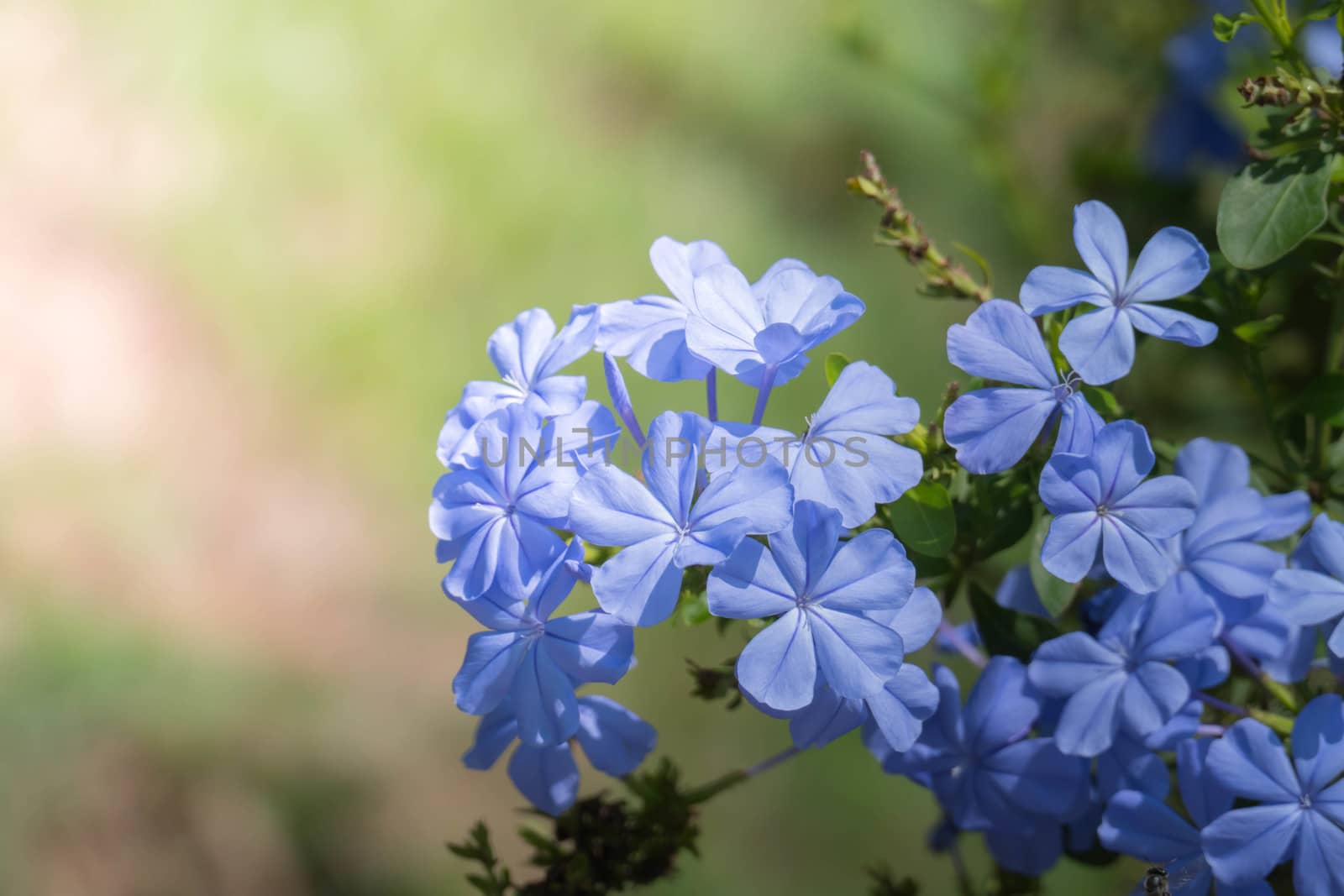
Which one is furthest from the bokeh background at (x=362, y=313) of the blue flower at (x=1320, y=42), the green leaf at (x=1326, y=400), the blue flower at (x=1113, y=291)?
the blue flower at (x=1113, y=291)

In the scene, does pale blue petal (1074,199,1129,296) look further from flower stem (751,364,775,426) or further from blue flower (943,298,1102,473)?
flower stem (751,364,775,426)

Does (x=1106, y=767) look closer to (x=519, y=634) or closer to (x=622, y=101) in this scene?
(x=519, y=634)

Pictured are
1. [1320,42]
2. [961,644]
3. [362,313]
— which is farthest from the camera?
[362,313]

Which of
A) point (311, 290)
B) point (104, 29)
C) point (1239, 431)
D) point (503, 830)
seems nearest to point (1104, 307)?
point (1239, 431)

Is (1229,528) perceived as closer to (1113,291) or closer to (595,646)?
(1113,291)

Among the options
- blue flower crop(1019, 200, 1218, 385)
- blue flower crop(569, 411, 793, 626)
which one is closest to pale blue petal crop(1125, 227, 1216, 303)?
blue flower crop(1019, 200, 1218, 385)

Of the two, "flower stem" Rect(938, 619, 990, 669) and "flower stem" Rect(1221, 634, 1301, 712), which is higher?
Result: "flower stem" Rect(938, 619, 990, 669)

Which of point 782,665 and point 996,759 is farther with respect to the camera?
point 996,759

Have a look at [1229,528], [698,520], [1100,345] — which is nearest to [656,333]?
[698,520]
